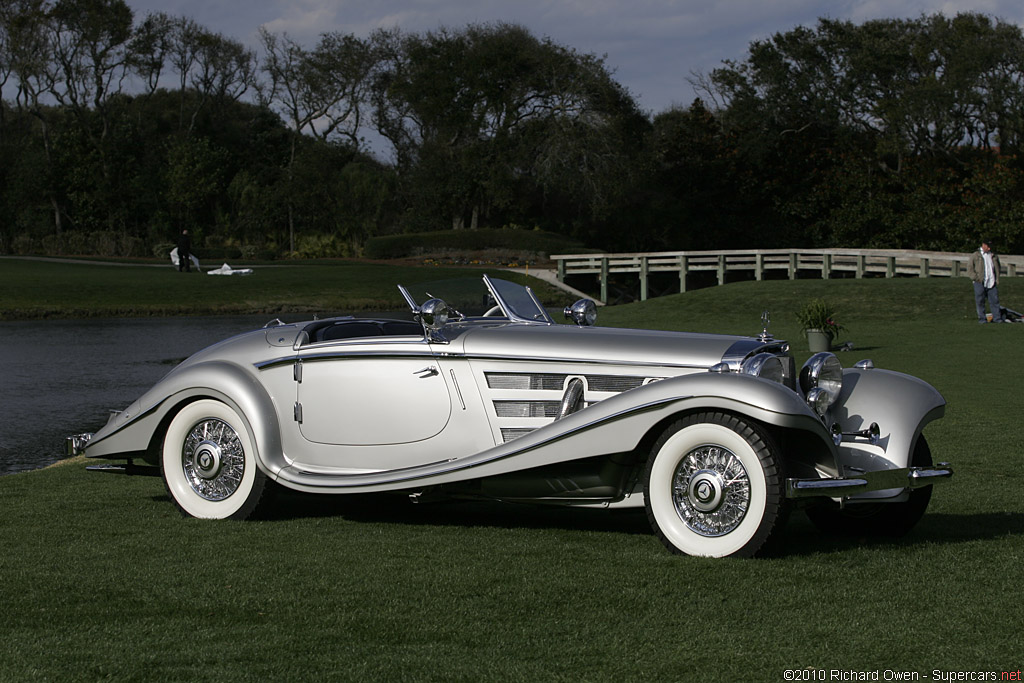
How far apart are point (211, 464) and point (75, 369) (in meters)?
13.3

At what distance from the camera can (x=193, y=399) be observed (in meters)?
6.79

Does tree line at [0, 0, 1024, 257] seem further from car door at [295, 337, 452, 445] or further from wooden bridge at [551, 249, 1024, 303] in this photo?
car door at [295, 337, 452, 445]

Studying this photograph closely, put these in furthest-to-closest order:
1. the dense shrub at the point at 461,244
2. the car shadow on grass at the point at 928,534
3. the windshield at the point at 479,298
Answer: the dense shrub at the point at 461,244 < the windshield at the point at 479,298 < the car shadow on grass at the point at 928,534

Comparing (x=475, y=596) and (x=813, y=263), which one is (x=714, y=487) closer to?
(x=475, y=596)

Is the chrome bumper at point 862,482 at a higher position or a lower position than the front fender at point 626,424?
lower

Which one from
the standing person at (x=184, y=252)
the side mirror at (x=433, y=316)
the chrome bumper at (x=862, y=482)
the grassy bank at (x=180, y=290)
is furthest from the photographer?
the standing person at (x=184, y=252)

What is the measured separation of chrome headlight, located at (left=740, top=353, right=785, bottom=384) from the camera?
5602 millimetres

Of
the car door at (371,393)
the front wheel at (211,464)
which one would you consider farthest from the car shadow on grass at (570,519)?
the car door at (371,393)

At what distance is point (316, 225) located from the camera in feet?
189

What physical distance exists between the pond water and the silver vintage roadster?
4.28 metres

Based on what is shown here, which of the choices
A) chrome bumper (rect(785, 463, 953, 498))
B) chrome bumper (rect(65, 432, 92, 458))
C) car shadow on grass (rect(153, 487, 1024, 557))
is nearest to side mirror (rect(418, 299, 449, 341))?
car shadow on grass (rect(153, 487, 1024, 557))

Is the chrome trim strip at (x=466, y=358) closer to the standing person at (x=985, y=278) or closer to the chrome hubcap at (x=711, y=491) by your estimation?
the chrome hubcap at (x=711, y=491)

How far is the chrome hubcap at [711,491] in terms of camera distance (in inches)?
205

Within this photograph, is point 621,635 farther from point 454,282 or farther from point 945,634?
A: point 454,282
